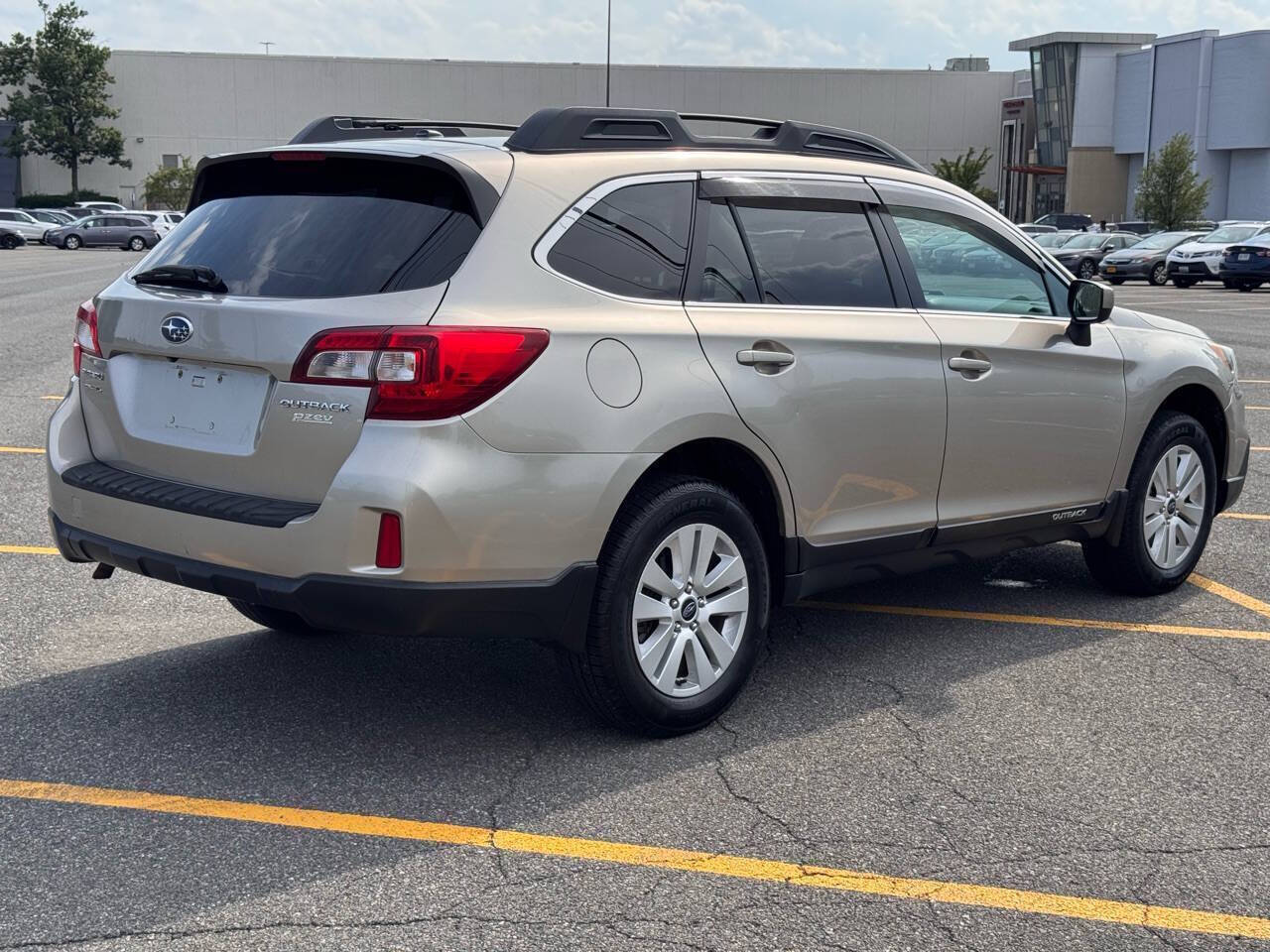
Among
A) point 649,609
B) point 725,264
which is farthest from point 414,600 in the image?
point 725,264

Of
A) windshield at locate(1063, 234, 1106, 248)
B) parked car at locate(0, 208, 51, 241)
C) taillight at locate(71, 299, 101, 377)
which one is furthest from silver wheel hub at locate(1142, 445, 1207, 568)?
parked car at locate(0, 208, 51, 241)

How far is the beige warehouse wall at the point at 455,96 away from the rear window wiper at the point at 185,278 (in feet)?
260

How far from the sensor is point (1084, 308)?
5906mm

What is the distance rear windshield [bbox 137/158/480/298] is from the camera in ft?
13.8

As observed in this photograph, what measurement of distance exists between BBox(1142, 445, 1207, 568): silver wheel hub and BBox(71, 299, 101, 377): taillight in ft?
13.9

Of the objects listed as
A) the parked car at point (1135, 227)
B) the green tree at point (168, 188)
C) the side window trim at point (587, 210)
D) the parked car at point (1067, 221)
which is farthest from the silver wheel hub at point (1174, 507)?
the green tree at point (168, 188)

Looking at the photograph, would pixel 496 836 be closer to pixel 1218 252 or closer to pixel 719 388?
pixel 719 388

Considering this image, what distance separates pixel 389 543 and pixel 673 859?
112cm

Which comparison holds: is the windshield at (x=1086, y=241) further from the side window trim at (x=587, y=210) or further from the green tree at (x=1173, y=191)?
the side window trim at (x=587, y=210)

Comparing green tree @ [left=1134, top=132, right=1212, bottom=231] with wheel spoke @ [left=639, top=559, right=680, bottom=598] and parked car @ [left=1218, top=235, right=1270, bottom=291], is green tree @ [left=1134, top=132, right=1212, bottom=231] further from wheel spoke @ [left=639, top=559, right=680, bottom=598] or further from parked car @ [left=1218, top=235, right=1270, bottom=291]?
wheel spoke @ [left=639, top=559, right=680, bottom=598]

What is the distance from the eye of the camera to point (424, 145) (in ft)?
14.9

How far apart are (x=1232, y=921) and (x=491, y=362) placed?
232 centimetres

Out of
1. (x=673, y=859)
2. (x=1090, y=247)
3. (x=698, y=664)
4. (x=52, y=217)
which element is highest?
(x=1090, y=247)

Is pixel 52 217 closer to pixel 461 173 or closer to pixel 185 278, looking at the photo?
pixel 185 278
